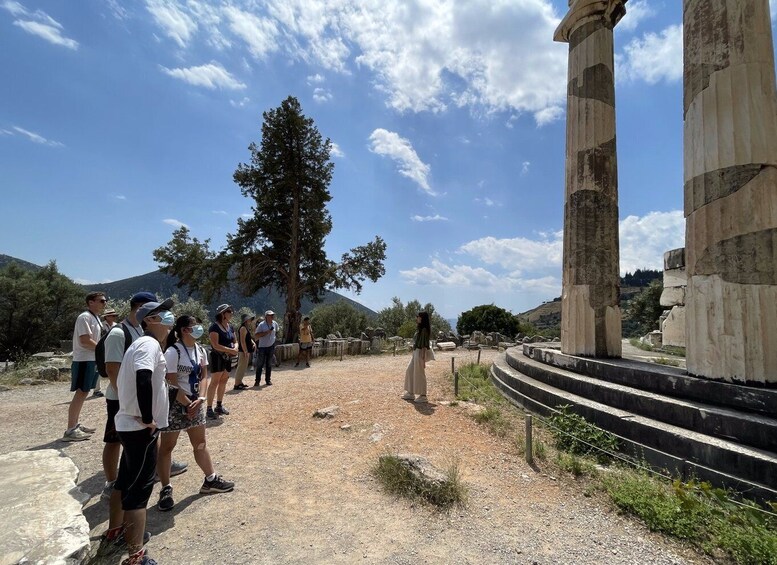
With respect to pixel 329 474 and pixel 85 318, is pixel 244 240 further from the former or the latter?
pixel 329 474

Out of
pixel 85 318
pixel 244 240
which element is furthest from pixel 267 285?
pixel 85 318

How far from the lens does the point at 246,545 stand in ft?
9.97

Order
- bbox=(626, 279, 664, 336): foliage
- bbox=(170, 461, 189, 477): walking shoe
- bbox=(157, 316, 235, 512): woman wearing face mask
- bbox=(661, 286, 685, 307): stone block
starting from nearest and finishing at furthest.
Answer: bbox=(157, 316, 235, 512): woman wearing face mask < bbox=(170, 461, 189, 477): walking shoe < bbox=(661, 286, 685, 307): stone block < bbox=(626, 279, 664, 336): foliage

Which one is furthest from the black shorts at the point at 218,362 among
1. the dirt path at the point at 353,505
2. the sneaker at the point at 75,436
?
the sneaker at the point at 75,436

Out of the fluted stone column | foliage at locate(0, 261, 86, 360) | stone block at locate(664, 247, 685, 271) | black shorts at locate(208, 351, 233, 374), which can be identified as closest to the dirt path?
black shorts at locate(208, 351, 233, 374)

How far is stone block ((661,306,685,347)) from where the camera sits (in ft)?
40.3

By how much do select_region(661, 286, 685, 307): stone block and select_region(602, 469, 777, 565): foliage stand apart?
10.5m

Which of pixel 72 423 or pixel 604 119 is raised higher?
pixel 604 119

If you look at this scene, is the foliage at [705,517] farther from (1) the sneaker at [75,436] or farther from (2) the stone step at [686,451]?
(1) the sneaker at [75,436]

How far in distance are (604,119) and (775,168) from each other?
3.57 metres

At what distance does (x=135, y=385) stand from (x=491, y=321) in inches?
1386

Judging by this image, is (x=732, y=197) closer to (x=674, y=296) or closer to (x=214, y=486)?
(x=214, y=486)

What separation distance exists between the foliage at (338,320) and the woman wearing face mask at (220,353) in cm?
2614

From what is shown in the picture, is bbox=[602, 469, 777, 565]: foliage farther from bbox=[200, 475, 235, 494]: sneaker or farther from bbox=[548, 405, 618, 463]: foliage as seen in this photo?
bbox=[200, 475, 235, 494]: sneaker
